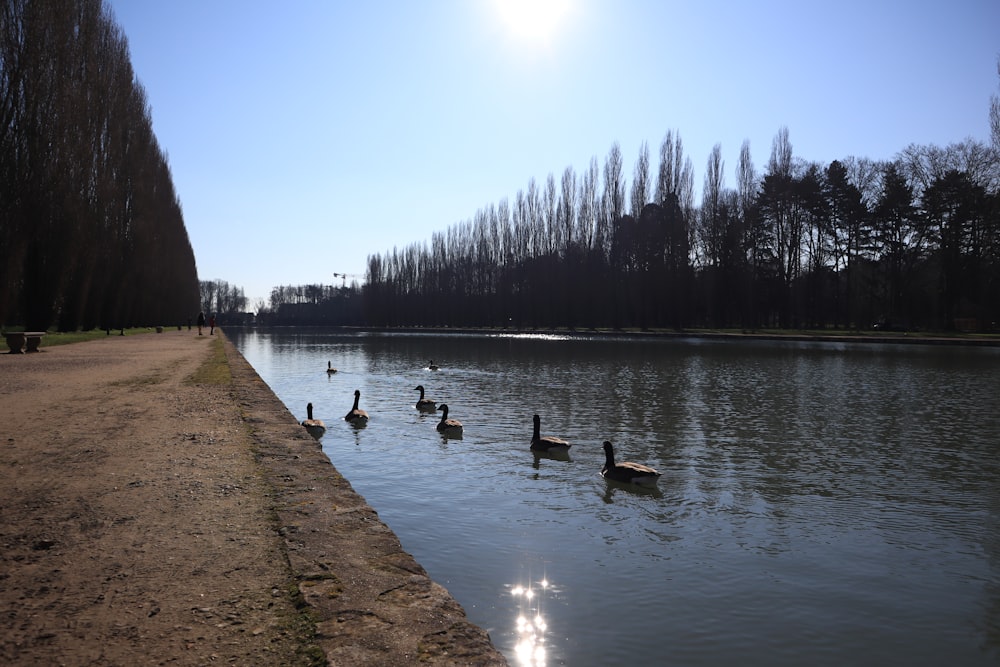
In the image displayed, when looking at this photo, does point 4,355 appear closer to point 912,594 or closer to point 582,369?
point 582,369

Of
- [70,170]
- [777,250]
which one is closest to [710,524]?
[70,170]

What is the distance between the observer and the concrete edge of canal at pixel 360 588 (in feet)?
8.97

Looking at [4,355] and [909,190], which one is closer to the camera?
[4,355]

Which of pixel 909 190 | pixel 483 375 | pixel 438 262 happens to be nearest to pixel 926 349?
pixel 909 190

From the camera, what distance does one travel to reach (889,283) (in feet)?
172

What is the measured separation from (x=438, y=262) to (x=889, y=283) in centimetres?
5952

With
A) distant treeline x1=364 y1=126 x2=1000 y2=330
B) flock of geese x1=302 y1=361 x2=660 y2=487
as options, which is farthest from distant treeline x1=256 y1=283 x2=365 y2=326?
flock of geese x1=302 y1=361 x2=660 y2=487

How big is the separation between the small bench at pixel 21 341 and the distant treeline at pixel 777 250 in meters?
45.5

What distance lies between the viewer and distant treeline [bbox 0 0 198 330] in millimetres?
25609

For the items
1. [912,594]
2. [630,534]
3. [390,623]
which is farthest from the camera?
[630,534]

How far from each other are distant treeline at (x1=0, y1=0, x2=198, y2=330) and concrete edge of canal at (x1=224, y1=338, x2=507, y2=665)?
25900 mm

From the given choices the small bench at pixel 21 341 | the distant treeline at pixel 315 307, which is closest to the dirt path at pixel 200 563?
the small bench at pixel 21 341

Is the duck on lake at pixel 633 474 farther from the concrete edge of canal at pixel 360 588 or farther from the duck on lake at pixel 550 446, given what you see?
the concrete edge of canal at pixel 360 588

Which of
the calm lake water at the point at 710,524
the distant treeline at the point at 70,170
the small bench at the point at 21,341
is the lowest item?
the calm lake water at the point at 710,524
